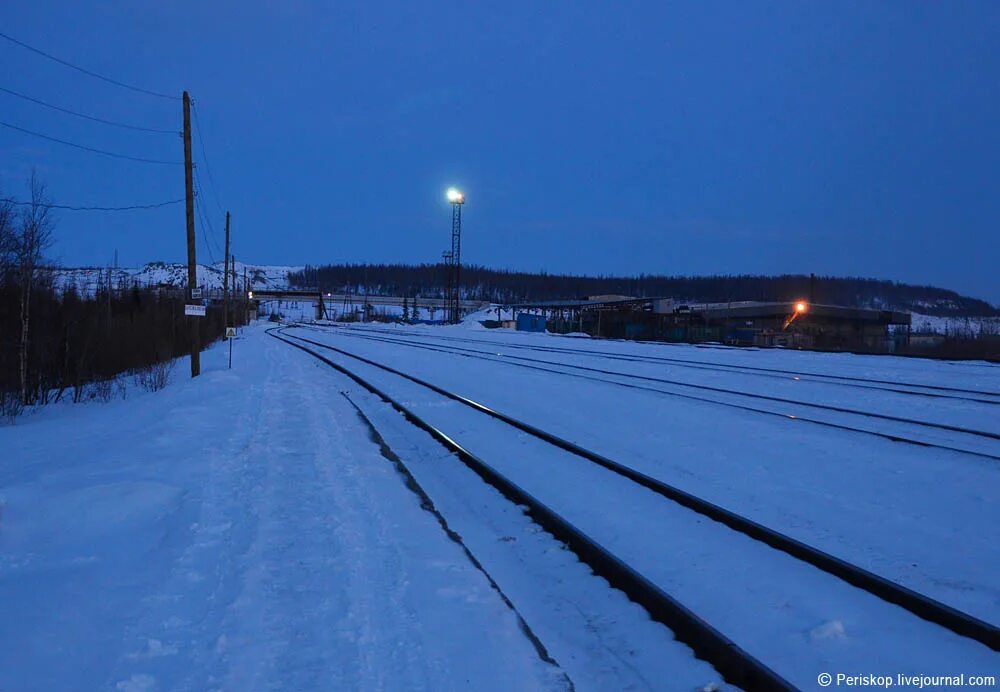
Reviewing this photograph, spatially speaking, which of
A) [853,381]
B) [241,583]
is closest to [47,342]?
[241,583]

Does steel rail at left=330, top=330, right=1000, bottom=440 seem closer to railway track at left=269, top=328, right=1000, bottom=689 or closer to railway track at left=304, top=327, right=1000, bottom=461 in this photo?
railway track at left=304, top=327, right=1000, bottom=461

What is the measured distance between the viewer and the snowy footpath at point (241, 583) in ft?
14.4

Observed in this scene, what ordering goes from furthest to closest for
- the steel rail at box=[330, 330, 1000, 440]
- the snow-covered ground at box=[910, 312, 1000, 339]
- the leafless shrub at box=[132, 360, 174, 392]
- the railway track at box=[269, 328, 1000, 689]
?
the snow-covered ground at box=[910, 312, 1000, 339]
the leafless shrub at box=[132, 360, 174, 392]
the steel rail at box=[330, 330, 1000, 440]
the railway track at box=[269, 328, 1000, 689]

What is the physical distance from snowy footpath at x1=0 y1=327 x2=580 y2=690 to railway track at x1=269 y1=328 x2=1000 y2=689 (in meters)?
0.17

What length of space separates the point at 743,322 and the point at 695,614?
9230 centimetres

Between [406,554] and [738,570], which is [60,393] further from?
[738,570]

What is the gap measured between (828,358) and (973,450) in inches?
901

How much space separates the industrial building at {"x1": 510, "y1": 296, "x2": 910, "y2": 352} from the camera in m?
61.4

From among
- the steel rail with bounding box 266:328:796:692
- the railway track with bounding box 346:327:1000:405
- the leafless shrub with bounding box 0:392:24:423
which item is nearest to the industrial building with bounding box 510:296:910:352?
the railway track with bounding box 346:327:1000:405

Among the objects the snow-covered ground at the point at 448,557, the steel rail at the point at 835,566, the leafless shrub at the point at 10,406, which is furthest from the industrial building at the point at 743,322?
the steel rail at the point at 835,566

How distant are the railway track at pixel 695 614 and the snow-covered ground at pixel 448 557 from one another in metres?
0.13

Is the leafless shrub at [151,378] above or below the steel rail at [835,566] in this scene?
below

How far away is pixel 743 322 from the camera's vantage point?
302ft

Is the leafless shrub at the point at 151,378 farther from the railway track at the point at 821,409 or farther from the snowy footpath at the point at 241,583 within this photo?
the railway track at the point at 821,409
